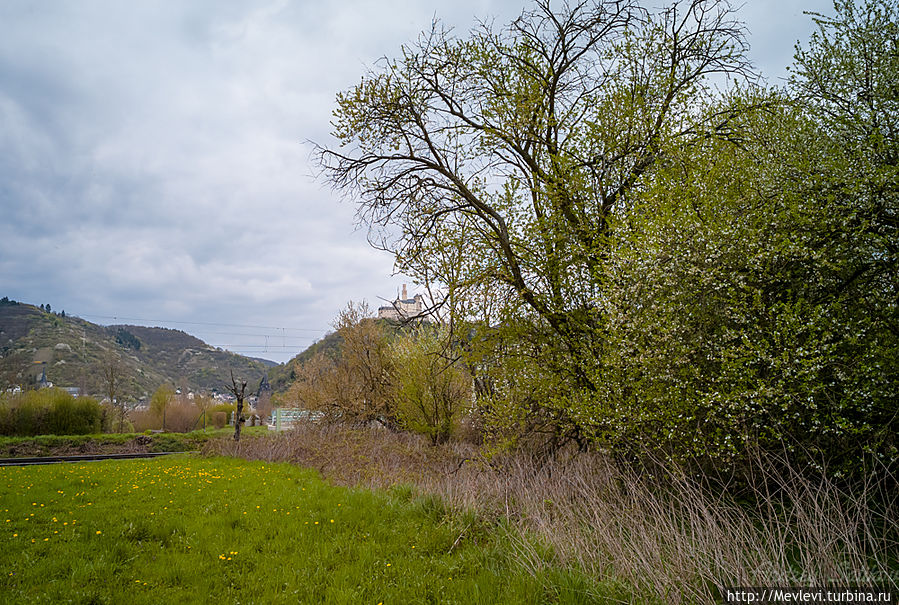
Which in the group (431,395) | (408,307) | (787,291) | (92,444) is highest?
(408,307)

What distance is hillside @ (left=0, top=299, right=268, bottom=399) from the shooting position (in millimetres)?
43938

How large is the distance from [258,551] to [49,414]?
24592 millimetres

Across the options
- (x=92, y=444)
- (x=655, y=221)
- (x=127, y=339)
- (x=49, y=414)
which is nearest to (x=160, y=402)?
(x=49, y=414)

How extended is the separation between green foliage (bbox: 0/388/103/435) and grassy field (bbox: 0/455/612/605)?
62.0 ft

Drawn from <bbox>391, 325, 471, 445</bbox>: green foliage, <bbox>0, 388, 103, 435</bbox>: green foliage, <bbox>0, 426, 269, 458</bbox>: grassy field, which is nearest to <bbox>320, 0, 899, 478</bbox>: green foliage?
<bbox>391, 325, 471, 445</bbox>: green foliage

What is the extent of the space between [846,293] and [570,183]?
12.2 ft

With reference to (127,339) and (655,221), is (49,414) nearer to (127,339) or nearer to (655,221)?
(655,221)

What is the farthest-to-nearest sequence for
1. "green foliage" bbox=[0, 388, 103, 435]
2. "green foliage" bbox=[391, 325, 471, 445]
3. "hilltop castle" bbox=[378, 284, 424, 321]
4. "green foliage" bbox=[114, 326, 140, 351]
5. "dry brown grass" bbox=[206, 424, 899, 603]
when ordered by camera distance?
1. "green foliage" bbox=[114, 326, 140, 351]
2. "green foliage" bbox=[0, 388, 103, 435]
3. "green foliage" bbox=[391, 325, 471, 445]
4. "hilltop castle" bbox=[378, 284, 424, 321]
5. "dry brown grass" bbox=[206, 424, 899, 603]

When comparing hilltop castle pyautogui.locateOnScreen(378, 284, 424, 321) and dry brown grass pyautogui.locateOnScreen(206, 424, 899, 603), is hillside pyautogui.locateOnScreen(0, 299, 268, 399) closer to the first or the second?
hilltop castle pyautogui.locateOnScreen(378, 284, 424, 321)

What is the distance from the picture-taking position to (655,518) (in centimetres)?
407

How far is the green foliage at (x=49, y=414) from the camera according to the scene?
21.5 metres

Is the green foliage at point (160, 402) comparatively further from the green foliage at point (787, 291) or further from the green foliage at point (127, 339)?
the green foliage at point (127, 339)

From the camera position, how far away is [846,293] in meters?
4.52

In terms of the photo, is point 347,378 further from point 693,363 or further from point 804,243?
point 804,243
